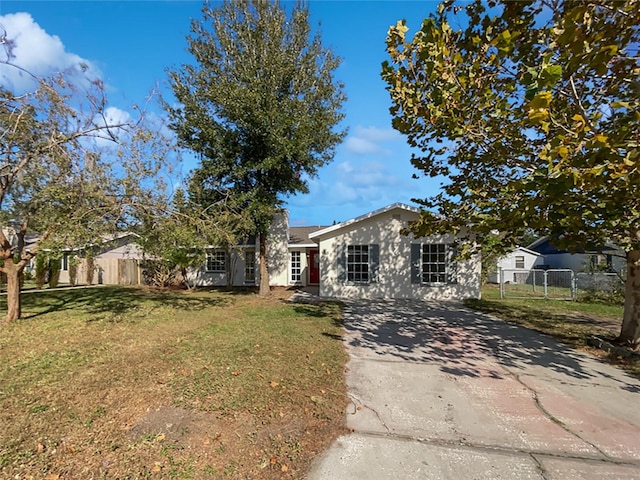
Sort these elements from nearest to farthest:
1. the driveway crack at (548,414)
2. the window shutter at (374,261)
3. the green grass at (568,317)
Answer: the driveway crack at (548,414), the green grass at (568,317), the window shutter at (374,261)

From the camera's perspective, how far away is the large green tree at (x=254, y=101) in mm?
11875

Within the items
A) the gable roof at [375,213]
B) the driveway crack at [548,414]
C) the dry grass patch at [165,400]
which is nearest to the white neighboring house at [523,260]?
the gable roof at [375,213]

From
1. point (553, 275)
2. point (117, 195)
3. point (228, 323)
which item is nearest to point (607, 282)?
point (553, 275)

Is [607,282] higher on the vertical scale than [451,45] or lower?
lower

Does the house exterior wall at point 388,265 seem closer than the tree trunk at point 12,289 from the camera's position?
No

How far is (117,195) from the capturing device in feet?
24.1

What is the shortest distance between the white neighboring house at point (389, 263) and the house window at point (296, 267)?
18.4 ft

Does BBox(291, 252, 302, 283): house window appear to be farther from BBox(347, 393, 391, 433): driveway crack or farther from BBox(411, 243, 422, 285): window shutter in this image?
BBox(347, 393, 391, 433): driveway crack

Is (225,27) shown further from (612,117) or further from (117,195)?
(612,117)

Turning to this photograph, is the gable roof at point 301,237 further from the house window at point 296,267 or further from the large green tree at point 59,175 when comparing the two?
the large green tree at point 59,175

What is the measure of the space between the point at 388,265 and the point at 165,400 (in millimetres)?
11052

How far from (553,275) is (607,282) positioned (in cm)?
365

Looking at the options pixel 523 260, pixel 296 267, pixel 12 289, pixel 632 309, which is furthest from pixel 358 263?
pixel 523 260

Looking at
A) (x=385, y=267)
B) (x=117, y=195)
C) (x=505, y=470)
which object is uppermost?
(x=117, y=195)
